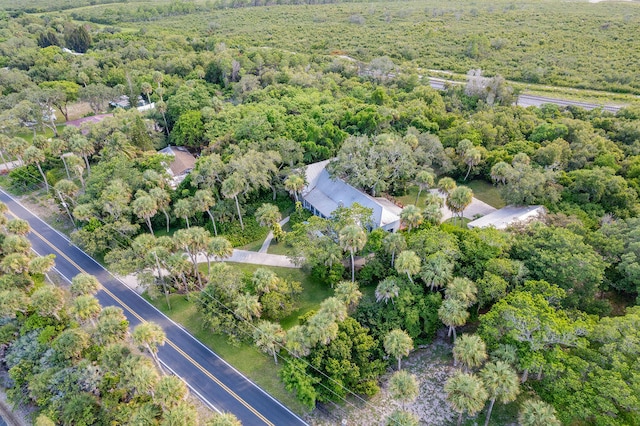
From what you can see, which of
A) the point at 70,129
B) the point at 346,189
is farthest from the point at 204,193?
the point at 70,129

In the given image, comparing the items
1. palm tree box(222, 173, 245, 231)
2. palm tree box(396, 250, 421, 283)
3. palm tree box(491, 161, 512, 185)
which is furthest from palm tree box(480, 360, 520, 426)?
palm tree box(222, 173, 245, 231)

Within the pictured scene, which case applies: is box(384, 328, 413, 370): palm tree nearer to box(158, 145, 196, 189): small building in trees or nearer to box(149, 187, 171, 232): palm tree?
box(149, 187, 171, 232): palm tree

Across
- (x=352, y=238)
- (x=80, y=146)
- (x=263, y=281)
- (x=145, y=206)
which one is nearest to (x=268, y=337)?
(x=263, y=281)

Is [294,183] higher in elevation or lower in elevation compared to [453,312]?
higher

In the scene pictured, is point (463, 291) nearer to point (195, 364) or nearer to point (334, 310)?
point (334, 310)

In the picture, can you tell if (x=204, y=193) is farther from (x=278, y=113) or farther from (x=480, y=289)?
(x=480, y=289)

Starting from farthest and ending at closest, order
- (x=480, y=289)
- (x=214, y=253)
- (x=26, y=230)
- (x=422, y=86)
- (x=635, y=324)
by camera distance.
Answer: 1. (x=422, y=86)
2. (x=26, y=230)
3. (x=214, y=253)
4. (x=480, y=289)
5. (x=635, y=324)
